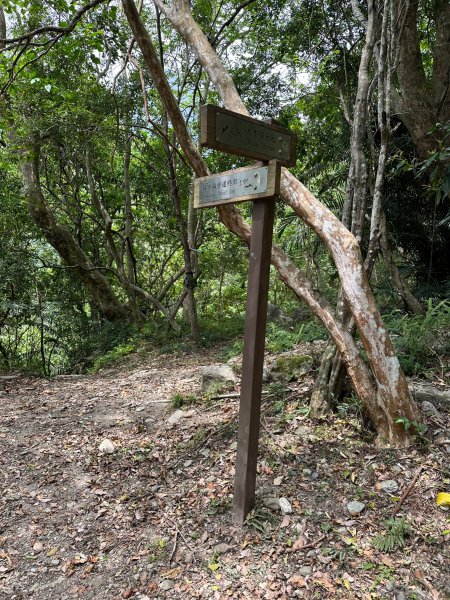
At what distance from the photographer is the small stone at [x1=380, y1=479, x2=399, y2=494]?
9.76ft

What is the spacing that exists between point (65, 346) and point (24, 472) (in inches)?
272

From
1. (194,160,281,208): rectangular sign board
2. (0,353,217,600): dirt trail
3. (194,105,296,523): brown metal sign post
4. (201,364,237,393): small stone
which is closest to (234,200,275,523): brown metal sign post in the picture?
(194,105,296,523): brown metal sign post

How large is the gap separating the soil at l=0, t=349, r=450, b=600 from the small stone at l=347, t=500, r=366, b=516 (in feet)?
0.13

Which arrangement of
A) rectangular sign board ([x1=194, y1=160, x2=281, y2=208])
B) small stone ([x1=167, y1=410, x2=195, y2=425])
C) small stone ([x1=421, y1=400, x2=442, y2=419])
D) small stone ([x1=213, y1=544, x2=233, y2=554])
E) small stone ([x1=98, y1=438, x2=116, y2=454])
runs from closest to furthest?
rectangular sign board ([x1=194, y1=160, x2=281, y2=208]) < small stone ([x1=213, y1=544, x2=233, y2=554]) < small stone ([x1=421, y1=400, x2=442, y2=419]) < small stone ([x1=98, y1=438, x2=116, y2=454]) < small stone ([x1=167, y1=410, x2=195, y2=425])

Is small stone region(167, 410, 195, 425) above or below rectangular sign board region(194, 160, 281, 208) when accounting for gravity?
below

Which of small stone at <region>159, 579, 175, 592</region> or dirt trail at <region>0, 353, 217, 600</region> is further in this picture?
dirt trail at <region>0, 353, 217, 600</region>

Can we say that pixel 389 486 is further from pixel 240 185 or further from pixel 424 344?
pixel 240 185

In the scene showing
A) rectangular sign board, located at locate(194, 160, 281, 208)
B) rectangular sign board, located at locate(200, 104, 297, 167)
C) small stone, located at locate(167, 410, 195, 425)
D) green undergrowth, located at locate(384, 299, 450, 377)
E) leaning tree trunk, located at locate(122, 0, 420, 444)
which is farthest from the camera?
small stone, located at locate(167, 410, 195, 425)

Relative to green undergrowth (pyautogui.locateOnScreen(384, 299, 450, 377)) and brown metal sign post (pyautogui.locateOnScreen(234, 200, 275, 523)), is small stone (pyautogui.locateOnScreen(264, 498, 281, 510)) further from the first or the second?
green undergrowth (pyautogui.locateOnScreen(384, 299, 450, 377))

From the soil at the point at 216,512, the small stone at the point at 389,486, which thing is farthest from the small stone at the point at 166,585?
the small stone at the point at 389,486

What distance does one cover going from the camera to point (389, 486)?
300 cm

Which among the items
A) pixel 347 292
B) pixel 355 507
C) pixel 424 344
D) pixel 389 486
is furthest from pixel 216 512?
pixel 424 344

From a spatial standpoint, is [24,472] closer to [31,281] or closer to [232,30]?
[31,281]

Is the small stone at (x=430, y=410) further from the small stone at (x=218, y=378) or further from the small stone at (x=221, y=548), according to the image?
the small stone at (x=218, y=378)
